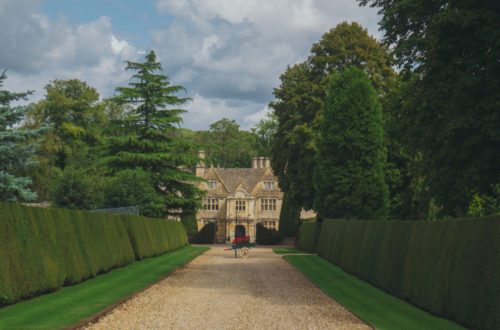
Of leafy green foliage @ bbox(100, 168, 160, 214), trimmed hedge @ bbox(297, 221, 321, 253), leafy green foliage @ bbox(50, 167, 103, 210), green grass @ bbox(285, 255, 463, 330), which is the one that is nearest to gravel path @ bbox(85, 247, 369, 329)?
green grass @ bbox(285, 255, 463, 330)

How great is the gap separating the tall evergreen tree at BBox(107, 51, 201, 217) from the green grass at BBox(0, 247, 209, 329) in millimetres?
22530

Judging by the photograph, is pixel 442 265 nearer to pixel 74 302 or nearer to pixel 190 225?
pixel 74 302

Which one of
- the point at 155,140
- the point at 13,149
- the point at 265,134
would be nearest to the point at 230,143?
the point at 265,134

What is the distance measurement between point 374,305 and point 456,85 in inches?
256

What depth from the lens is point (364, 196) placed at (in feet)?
92.3

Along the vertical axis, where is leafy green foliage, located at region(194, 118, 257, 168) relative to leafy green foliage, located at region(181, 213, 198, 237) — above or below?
above

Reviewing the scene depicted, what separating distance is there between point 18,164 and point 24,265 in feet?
36.7

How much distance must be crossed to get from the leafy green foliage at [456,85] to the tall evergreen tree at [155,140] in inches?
1028

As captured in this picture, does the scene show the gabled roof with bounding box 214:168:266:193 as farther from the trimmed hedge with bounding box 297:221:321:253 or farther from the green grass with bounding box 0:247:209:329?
the green grass with bounding box 0:247:209:329

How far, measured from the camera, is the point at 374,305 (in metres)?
11.1

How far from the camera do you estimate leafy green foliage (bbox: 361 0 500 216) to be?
13.1 meters

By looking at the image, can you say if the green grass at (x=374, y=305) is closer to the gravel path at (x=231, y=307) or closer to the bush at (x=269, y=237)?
the gravel path at (x=231, y=307)

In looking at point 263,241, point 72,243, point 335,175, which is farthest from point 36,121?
point 72,243

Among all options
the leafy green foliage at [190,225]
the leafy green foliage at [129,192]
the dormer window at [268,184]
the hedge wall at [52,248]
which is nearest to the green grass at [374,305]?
the hedge wall at [52,248]
